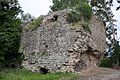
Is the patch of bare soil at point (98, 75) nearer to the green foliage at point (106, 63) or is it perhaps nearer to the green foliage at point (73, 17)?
the green foliage at point (73, 17)

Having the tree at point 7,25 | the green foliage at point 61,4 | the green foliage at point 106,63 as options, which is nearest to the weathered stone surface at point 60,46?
the tree at point 7,25

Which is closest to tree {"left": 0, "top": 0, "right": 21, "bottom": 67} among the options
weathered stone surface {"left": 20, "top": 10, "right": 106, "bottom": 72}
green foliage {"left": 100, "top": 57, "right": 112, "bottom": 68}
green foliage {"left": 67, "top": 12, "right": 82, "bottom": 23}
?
weathered stone surface {"left": 20, "top": 10, "right": 106, "bottom": 72}

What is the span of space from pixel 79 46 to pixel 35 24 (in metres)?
4.58

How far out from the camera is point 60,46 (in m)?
11.8

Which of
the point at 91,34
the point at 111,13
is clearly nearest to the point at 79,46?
the point at 91,34

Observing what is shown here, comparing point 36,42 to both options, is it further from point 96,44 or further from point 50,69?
point 96,44

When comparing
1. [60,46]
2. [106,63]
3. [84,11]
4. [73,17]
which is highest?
[84,11]

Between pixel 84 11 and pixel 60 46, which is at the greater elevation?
pixel 84 11

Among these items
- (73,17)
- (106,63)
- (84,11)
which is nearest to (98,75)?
(73,17)

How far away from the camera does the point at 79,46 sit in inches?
457

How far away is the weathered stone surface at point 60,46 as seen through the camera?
1139 centimetres

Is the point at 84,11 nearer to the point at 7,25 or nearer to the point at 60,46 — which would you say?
the point at 60,46

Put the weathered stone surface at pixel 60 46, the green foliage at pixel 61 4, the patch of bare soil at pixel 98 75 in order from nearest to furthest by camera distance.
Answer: the patch of bare soil at pixel 98 75
the weathered stone surface at pixel 60 46
the green foliage at pixel 61 4

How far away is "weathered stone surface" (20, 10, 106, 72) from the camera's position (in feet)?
37.4
